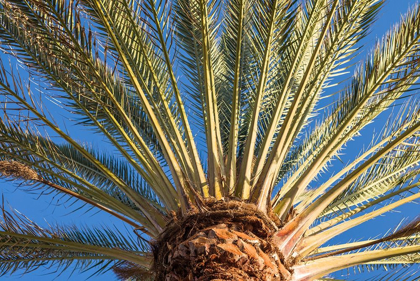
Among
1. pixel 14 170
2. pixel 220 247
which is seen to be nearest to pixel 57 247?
pixel 14 170

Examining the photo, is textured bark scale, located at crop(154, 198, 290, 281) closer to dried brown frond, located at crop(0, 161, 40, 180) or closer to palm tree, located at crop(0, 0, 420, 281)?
palm tree, located at crop(0, 0, 420, 281)

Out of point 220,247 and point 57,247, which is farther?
point 57,247

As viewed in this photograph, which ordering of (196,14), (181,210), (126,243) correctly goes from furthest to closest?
1. (126,243)
2. (196,14)
3. (181,210)

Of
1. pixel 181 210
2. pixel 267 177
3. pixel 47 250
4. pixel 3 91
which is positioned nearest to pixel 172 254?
pixel 181 210

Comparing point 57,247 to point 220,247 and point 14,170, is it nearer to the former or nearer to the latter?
point 14,170

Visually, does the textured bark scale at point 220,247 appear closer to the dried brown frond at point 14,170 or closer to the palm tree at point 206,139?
the palm tree at point 206,139

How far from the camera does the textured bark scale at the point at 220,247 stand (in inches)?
151

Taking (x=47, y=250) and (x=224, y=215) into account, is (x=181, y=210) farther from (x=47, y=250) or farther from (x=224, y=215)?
(x=47, y=250)

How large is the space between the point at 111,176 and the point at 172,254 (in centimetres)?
125

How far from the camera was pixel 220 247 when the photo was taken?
3.86 meters


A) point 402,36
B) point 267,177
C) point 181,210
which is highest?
point 402,36

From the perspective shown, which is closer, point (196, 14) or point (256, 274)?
point (256, 274)

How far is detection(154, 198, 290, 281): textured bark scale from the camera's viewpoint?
3834 mm

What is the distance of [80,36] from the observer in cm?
490
